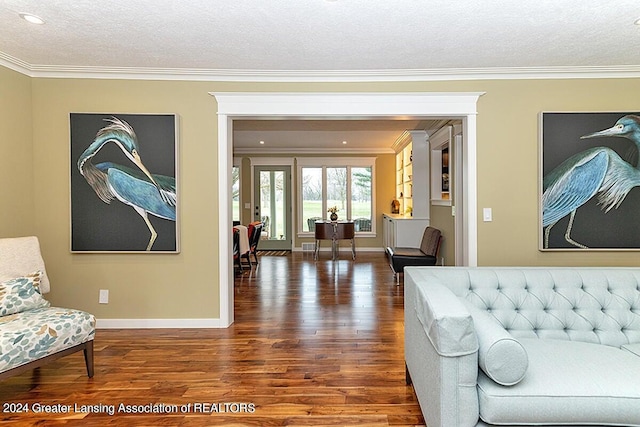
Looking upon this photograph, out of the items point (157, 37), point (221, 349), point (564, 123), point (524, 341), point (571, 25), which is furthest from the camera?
point (564, 123)

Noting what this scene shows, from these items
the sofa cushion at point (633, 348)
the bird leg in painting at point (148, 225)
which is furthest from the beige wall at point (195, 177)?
the sofa cushion at point (633, 348)

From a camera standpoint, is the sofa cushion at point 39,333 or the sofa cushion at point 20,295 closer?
the sofa cushion at point 39,333

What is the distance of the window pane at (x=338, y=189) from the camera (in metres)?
10.0

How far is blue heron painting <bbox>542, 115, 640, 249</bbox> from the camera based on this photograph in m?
3.63

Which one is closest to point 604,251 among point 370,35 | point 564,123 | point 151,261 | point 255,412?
point 564,123

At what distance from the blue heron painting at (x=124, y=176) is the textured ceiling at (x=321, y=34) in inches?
24.7

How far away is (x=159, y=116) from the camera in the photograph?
3.77 m

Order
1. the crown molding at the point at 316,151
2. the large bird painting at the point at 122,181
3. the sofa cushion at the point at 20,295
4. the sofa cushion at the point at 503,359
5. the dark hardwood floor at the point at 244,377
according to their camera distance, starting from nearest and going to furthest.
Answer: the sofa cushion at the point at 503,359 → the dark hardwood floor at the point at 244,377 → the sofa cushion at the point at 20,295 → the large bird painting at the point at 122,181 → the crown molding at the point at 316,151

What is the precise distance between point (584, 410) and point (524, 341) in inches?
22.6

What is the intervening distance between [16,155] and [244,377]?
279 centimetres

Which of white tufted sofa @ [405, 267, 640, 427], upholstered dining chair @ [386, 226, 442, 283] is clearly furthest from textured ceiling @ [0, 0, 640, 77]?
upholstered dining chair @ [386, 226, 442, 283]

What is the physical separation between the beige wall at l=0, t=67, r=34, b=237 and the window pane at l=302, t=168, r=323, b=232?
6.66 m

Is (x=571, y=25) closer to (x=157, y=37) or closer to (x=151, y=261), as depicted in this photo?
(x=157, y=37)

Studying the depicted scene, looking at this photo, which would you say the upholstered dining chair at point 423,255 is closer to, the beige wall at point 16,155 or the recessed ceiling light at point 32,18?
the beige wall at point 16,155
